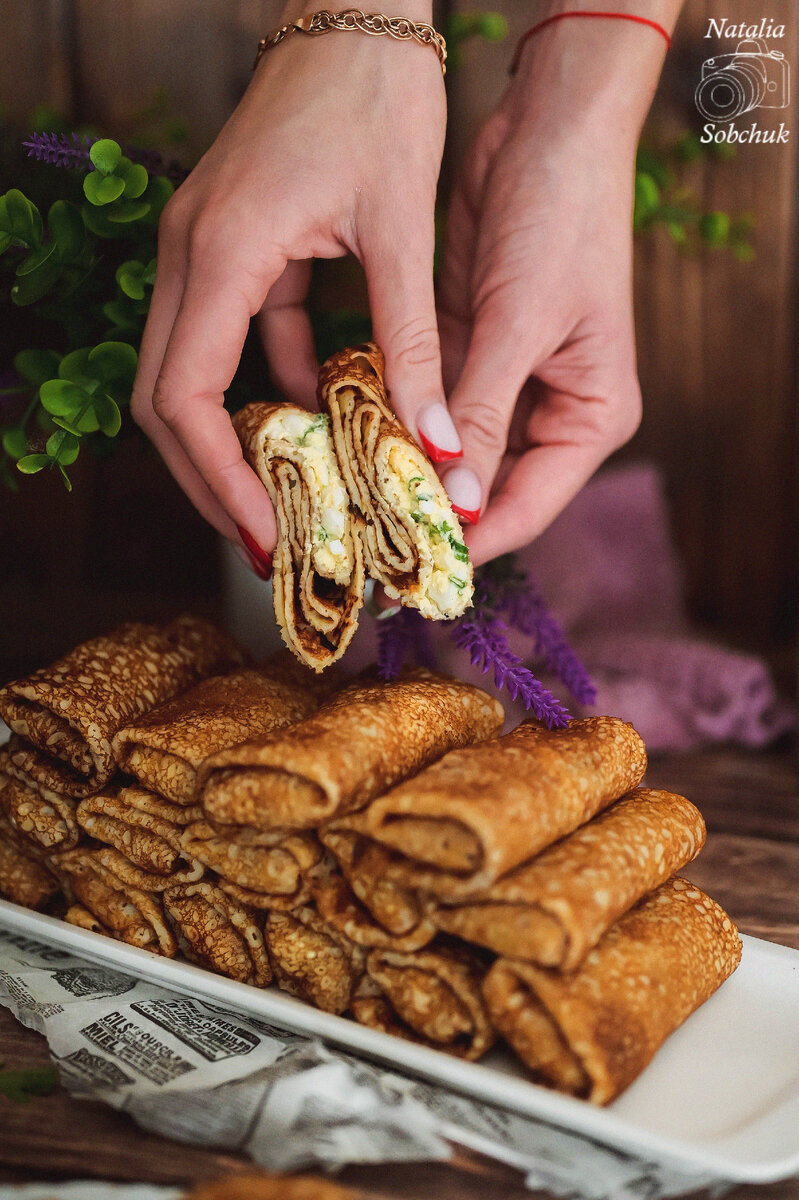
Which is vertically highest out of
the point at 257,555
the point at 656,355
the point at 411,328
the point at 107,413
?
the point at 411,328

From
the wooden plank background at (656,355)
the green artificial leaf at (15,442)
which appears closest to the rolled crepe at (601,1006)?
the green artificial leaf at (15,442)

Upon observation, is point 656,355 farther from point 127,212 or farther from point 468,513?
point 127,212

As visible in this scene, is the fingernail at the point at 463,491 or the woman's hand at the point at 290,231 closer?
the woman's hand at the point at 290,231

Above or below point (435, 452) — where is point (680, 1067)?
below

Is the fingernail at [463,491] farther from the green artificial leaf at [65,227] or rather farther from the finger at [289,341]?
the green artificial leaf at [65,227]

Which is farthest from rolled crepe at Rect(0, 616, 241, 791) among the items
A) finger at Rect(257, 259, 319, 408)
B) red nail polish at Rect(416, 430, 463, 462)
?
red nail polish at Rect(416, 430, 463, 462)

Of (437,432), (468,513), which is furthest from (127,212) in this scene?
(468,513)

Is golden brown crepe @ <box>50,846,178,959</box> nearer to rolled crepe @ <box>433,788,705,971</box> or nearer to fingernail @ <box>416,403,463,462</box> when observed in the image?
rolled crepe @ <box>433,788,705,971</box>
